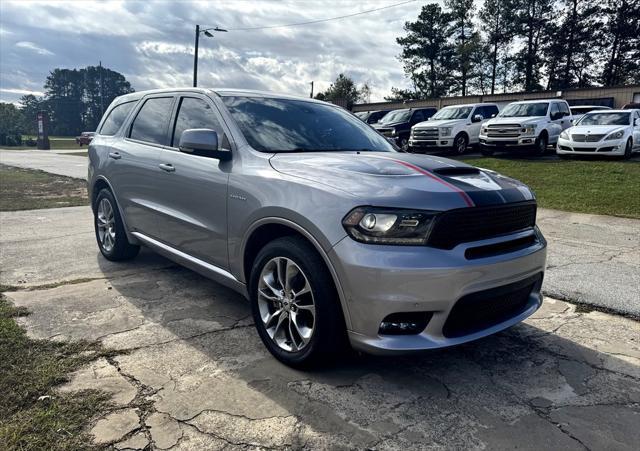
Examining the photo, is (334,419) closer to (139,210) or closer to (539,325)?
(539,325)

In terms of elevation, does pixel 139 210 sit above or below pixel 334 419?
above

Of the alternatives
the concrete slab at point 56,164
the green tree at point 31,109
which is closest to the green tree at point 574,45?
the concrete slab at point 56,164

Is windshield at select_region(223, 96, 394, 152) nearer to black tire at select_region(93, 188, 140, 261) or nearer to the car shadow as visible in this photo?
the car shadow

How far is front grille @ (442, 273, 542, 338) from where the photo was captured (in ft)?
8.56

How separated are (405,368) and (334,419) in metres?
0.73

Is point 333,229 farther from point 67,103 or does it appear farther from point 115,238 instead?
point 67,103

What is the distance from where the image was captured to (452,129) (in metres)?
16.8

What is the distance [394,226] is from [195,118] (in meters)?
2.16

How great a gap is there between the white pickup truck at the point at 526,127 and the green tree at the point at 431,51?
38.1 meters

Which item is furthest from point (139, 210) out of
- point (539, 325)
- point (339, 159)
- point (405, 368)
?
point (539, 325)

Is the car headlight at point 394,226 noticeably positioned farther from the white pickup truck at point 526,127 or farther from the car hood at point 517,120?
the car hood at point 517,120

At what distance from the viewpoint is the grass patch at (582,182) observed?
917 cm

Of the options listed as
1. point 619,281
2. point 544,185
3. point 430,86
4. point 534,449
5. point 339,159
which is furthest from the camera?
point 430,86

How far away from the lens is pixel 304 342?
112 inches
